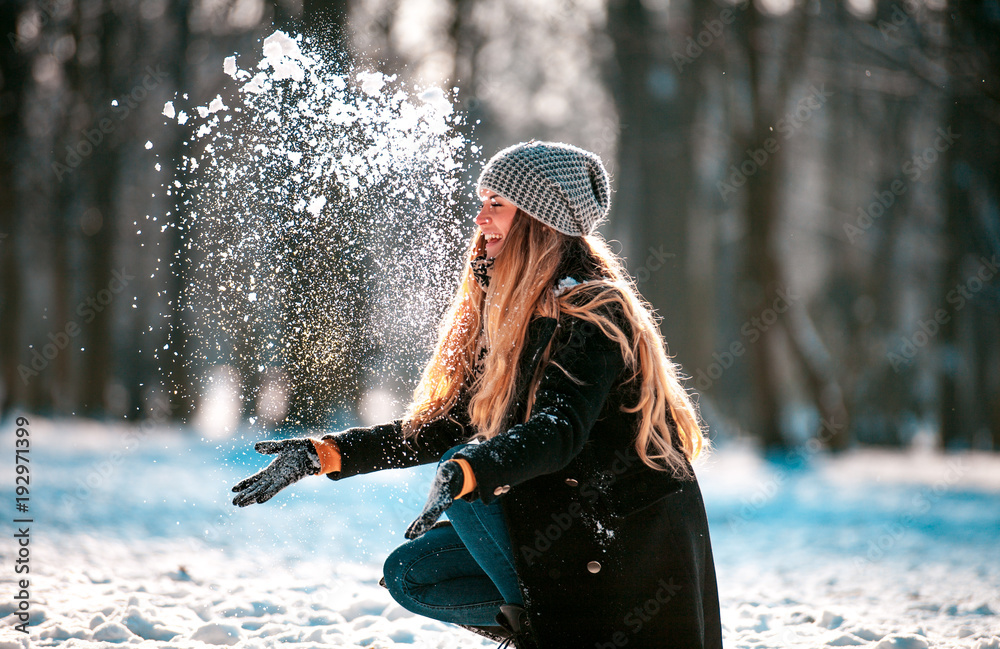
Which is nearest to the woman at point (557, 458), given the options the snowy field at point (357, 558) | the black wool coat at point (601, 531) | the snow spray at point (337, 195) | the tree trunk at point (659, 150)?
the black wool coat at point (601, 531)

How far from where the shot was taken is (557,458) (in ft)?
7.63

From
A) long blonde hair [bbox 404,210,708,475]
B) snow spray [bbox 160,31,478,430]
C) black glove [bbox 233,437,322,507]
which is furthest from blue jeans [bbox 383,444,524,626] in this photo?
snow spray [bbox 160,31,478,430]

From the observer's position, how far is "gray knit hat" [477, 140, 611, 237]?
108 inches

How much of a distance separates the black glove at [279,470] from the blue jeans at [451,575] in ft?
1.44

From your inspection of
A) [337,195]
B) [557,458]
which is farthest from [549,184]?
[337,195]

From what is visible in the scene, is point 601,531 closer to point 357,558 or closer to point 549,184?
point 549,184

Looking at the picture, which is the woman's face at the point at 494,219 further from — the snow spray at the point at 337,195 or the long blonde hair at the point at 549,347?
the snow spray at the point at 337,195

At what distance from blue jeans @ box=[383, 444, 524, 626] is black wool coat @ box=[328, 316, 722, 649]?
0.91 feet

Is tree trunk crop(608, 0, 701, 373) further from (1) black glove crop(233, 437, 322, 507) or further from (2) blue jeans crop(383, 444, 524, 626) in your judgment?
(1) black glove crop(233, 437, 322, 507)

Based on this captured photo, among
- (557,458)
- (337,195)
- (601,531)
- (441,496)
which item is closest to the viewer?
(441,496)

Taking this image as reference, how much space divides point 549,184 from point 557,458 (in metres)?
0.90

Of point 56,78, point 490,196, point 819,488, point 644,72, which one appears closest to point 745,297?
point 819,488

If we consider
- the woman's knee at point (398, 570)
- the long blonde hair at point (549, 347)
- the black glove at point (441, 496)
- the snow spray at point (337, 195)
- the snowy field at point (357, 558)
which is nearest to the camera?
the black glove at point (441, 496)

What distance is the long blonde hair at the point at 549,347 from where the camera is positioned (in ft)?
8.47
